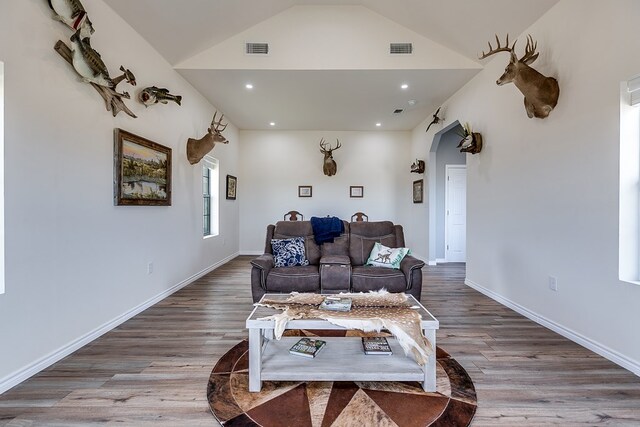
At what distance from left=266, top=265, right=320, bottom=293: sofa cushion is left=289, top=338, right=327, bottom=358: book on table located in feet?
3.30

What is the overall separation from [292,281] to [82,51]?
2.64 meters

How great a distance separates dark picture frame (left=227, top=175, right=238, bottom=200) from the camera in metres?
5.97

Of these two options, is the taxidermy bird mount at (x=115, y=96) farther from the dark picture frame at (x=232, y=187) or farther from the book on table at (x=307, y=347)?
the dark picture frame at (x=232, y=187)

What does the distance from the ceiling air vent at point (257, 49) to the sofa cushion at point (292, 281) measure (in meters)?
2.78

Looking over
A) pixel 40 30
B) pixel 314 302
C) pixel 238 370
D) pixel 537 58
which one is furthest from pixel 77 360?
pixel 537 58

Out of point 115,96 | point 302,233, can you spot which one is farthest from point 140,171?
point 302,233

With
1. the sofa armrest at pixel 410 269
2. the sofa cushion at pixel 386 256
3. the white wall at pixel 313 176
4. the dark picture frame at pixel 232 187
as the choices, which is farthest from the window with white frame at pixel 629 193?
the dark picture frame at pixel 232 187

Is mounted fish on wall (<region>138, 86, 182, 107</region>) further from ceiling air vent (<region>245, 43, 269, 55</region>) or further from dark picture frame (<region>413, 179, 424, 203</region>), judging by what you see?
dark picture frame (<region>413, 179, 424, 203</region>)

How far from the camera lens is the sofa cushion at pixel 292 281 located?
3057 millimetres

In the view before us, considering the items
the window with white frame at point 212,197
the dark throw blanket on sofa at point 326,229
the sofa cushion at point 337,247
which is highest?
the window with white frame at point 212,197

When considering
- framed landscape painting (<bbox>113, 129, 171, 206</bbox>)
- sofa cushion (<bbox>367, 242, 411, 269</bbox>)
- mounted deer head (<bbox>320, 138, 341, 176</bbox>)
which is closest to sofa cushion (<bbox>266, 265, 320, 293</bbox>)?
sofa cushion (<bbox>367, 242, 411, 269</bbox>)

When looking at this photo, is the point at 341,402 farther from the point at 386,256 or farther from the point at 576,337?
the point at 576,337

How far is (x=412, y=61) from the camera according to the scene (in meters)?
3.72

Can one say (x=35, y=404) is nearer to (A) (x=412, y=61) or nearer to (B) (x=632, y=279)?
(B) (x=632, y=279)
